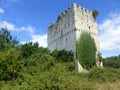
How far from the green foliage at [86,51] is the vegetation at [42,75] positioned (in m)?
1.53

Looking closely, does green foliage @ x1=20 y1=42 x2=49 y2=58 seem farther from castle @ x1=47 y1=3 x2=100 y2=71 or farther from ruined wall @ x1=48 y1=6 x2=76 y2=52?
castle @ x1=47 y1=3 x2=100 y2=71

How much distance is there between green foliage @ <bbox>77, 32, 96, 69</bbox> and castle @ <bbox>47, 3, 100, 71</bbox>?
2.54ft

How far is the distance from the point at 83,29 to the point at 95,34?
297 centimetres

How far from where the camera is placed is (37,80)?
35.1 ft

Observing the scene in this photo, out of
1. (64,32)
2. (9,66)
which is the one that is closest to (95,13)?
(64,32)

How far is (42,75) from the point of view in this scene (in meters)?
11.2

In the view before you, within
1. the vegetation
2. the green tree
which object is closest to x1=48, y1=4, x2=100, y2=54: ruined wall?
the vegetation

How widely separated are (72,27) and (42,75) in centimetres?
1680

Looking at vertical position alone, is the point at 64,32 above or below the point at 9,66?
above

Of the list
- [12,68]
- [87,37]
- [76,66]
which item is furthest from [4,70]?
[87,37]

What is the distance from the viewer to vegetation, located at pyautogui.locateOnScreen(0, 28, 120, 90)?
987cm

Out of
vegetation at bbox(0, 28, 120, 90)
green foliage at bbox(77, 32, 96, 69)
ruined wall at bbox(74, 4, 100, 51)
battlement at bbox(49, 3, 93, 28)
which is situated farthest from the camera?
battlement at bbox(49, 3, 93, 28)

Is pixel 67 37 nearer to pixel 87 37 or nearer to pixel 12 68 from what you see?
pixel 87 37

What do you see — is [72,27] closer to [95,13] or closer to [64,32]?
[64,32]
